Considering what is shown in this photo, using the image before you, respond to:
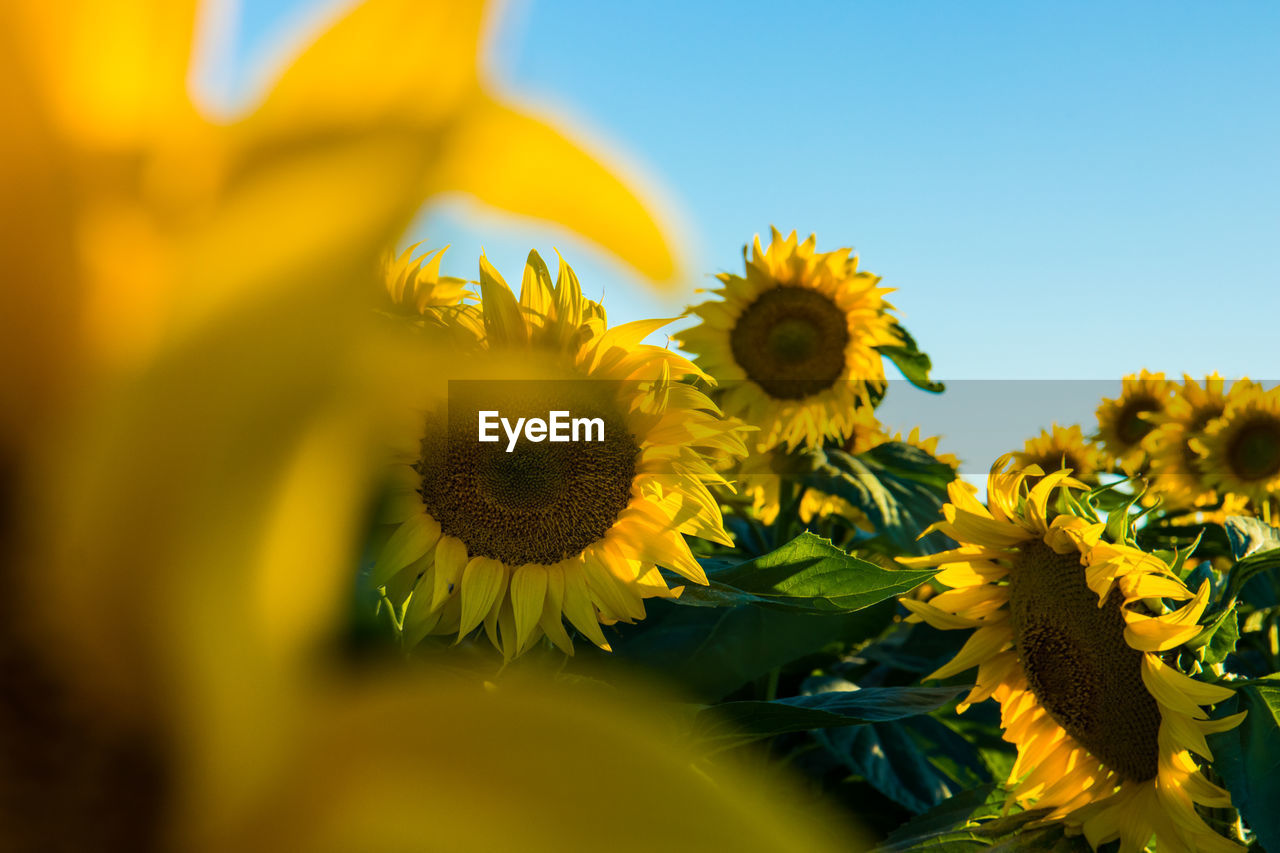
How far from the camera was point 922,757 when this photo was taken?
124cm

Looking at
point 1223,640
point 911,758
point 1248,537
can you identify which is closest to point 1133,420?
point 911,758

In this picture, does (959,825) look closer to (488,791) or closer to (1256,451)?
(488,791)

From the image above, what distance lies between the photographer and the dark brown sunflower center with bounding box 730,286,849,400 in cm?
164

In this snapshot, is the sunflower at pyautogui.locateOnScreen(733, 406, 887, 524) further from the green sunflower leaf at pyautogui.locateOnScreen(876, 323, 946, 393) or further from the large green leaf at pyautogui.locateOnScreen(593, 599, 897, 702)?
the large green leaf at pyautogui.locateOnScreen(593, 599, 897, 702)

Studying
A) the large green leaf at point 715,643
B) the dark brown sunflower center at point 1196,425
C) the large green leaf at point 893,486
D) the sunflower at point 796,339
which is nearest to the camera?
the large green leaf at point 715,643

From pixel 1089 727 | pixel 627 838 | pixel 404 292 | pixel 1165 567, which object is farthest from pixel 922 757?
pixel 627 838

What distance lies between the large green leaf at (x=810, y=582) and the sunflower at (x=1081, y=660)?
21 centimetres

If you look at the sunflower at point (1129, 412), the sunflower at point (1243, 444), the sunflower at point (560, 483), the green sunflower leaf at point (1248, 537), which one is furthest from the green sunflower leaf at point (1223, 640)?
the sunflower at point (1129, 412)

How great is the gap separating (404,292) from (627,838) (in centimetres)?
71

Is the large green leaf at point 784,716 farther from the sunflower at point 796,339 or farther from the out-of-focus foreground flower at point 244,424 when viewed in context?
the sunflower at point 796,339

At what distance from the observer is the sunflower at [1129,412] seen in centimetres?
266

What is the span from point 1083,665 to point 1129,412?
6.95ft

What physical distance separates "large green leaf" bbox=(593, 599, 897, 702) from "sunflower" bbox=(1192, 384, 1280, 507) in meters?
1.66

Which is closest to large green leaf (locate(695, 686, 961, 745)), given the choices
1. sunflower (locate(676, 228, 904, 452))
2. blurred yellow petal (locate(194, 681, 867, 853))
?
blurred yellow petal (locate(194, 681, 867, 853))
